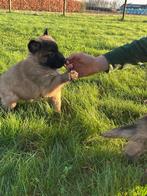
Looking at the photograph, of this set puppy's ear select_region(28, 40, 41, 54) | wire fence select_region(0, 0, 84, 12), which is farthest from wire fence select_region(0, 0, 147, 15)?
puppy's ear select_region(28, 40, 41, 54)

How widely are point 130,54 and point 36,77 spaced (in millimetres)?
1404

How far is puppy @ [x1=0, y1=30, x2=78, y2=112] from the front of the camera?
4133 millimetres

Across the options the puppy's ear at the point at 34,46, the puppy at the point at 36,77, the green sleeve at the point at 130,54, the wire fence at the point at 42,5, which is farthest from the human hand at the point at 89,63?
the wire fence at the point at 42,5

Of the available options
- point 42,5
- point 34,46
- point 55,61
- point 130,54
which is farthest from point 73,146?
point 42,5

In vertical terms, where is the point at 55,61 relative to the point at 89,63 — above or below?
below

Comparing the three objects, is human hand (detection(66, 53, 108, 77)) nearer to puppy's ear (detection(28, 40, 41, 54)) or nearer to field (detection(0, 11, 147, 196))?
A: field (detection(0, 11, 147, 196))

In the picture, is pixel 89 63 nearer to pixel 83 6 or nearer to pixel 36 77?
pixel 36 77

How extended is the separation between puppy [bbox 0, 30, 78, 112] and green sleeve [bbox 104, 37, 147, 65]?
0.96 m

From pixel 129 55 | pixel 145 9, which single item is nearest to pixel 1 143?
pixel 129 55

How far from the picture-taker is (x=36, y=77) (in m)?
4.27

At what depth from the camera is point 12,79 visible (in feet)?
14.2

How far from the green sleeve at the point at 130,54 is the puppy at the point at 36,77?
96 centimetres

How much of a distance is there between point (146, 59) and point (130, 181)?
0.98 metres

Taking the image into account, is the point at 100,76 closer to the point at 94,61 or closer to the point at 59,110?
the point at 59,110
